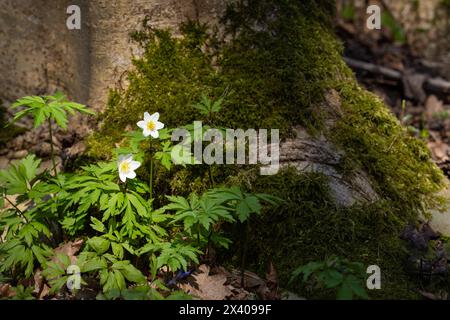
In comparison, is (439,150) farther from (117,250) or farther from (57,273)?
(57,273)

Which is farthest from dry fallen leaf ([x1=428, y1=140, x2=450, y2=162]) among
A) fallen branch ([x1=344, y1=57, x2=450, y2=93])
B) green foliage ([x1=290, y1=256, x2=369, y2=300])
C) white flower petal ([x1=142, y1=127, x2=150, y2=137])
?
white flower petal ([x1=142, y1=127, x2=150, y2=137])

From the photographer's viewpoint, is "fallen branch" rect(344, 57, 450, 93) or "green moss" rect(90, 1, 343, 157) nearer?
"green moss" rect(90, 1, 343, 157)

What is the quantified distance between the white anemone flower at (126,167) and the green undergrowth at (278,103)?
426 mm

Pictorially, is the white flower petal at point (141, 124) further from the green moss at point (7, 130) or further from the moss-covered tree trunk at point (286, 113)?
the green moss at point (7, 130)

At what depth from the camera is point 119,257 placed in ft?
9.27

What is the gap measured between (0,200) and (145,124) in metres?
0.93

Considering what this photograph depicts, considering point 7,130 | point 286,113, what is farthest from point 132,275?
point 7,130

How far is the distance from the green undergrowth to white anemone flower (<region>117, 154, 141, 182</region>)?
1.40 feet

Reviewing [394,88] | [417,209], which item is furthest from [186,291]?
[394,88]

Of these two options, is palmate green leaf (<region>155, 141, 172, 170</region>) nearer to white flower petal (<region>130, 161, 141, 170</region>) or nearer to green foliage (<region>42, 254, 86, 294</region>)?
white flower petal (<region>130, 161, 141, 170</region>)

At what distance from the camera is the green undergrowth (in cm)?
319

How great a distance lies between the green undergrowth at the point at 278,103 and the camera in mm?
3191

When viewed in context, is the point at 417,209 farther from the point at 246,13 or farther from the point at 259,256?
the point at 246,13

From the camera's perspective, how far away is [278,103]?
3457 mm
